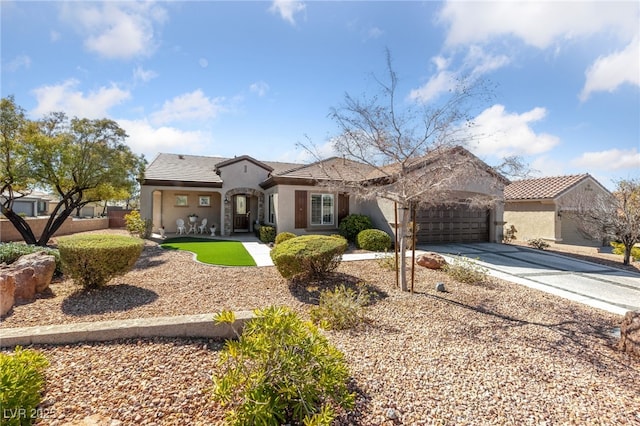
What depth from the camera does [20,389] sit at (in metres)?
2.55

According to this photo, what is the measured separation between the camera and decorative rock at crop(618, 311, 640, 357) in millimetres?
4391

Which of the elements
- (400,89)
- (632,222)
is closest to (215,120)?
(400,89)

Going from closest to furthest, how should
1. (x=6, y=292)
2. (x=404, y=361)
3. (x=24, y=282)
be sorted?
(x=404, y=361), (x=6, y=292), (x=24, y=282)

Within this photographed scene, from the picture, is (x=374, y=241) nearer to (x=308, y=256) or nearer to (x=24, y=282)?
(x=308, y=256)

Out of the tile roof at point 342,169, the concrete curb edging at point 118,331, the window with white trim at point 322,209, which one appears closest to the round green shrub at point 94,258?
the concrete curb edging at point 118,331

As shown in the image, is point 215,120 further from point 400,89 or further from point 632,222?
point 632,222

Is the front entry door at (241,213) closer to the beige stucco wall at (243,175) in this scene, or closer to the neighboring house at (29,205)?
the beige stucco wall at (243,175)

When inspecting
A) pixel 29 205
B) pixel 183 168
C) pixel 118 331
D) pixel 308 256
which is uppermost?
pixel 183 168

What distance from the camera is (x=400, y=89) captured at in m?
6.80

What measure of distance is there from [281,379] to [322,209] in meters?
13.0

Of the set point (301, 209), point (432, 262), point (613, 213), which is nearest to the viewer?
point (432, 262)

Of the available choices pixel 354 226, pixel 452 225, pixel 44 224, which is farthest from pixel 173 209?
pixel 452 225

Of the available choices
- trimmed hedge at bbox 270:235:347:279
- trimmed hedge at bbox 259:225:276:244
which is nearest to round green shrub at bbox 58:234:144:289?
trimmed hedge at bbox 270:235:347:279

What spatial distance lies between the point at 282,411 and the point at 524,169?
7.00m
